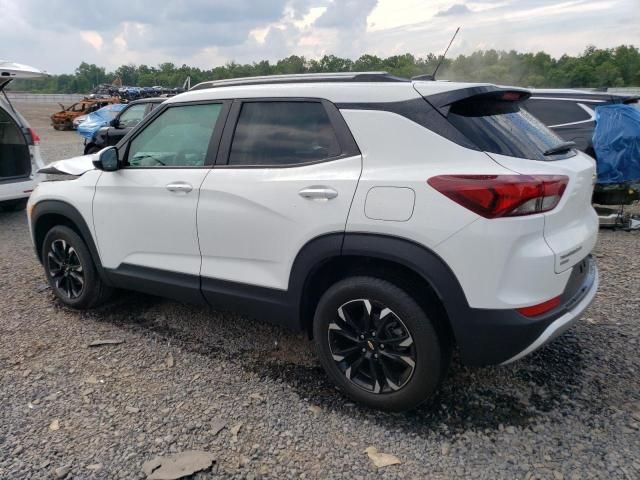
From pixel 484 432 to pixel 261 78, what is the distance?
2.56 metres

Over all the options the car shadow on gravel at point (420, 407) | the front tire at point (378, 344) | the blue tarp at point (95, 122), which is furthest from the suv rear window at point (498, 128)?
the blue tarp at point (95, 122)

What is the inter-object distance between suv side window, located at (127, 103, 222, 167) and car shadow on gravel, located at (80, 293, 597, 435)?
1.30 meters

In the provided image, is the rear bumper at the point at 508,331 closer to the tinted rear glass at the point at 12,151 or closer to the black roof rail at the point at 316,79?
the black roof rail at the point at 316,79

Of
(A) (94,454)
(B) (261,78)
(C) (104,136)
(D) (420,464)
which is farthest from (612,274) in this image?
(C) (104,136)

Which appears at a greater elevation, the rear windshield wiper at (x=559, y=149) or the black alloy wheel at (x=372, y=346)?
the rear windshield wiper at (x=559, y=149)

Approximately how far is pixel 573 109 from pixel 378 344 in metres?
5.59

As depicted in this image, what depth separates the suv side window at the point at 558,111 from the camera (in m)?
6.92

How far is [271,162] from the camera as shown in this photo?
3.17 metres

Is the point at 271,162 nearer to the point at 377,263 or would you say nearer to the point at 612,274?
the point at 377,263

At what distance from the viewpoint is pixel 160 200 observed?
3580 mm

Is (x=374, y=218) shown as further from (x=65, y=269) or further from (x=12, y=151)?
(x=12, y=151)

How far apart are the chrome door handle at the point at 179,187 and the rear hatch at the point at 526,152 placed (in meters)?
1.61

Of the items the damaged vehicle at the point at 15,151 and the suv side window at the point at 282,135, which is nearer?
the suv side window at the point at 282,135

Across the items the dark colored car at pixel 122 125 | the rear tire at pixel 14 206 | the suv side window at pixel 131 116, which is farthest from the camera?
the suv side window at pixel 131 116
